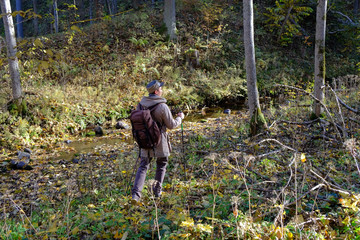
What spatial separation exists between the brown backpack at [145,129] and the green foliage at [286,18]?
15.5m

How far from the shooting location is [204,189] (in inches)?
186

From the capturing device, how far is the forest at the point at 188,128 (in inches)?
119

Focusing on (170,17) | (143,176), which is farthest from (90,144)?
(170,17)

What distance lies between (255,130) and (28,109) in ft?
26.8

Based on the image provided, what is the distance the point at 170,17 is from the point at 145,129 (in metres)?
14.2

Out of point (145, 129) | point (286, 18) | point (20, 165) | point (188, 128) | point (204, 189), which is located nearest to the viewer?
point (145, 129)

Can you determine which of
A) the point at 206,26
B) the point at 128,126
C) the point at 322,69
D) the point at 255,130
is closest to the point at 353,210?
the point at 255,130

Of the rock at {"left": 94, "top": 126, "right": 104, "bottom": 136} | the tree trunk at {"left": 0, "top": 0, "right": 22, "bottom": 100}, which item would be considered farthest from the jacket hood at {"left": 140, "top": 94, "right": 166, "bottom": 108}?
the rock at {"left": 94, "top": 126, "right": 104, "bottom": 136}

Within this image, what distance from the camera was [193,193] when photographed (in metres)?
4.53

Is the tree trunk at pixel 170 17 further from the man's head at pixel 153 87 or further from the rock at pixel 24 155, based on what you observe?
the man's head at pixel 153 87

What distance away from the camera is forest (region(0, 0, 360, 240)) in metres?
3.03

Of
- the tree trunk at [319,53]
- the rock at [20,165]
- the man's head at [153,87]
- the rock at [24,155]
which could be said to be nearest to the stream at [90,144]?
the rock at [24,155]

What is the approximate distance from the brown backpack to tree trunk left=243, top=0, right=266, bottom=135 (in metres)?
3.92

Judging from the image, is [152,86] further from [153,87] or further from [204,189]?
[204,189]
